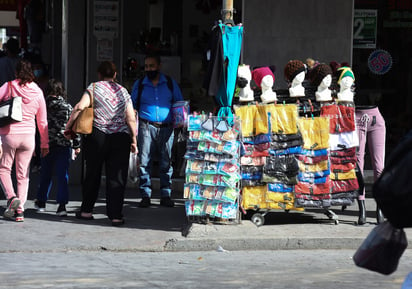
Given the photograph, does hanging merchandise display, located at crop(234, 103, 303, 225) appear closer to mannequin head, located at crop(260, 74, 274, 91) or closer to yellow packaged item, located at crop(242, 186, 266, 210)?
yellow packaged item, located at crop(242, 186, 266, 210)

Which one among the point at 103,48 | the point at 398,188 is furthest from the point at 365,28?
the point at 398,188

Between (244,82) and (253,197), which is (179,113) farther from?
(253,197)

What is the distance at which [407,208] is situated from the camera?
141 inches

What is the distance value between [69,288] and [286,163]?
3447 millimetres

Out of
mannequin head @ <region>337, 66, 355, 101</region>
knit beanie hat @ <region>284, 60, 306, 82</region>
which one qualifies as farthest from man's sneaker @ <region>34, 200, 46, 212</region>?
mannequin head @ <region>337, 66, 355, 101</region>

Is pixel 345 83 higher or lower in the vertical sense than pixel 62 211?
higher

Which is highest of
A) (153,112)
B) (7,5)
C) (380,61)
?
(7,5)

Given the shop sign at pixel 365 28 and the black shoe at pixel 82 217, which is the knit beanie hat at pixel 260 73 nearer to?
the black shoe at pixel 82 217

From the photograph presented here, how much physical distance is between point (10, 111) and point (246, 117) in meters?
2.71

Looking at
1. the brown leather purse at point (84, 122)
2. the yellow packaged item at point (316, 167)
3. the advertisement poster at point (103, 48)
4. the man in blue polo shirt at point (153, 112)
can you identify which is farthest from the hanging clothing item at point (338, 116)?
the advertisement poster at point (103, 48)

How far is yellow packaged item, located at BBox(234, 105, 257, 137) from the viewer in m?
9.22

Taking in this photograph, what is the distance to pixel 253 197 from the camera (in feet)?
30.6

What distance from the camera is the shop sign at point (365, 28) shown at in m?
12.1

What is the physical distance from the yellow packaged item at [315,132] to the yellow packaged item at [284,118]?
16 centimetres
